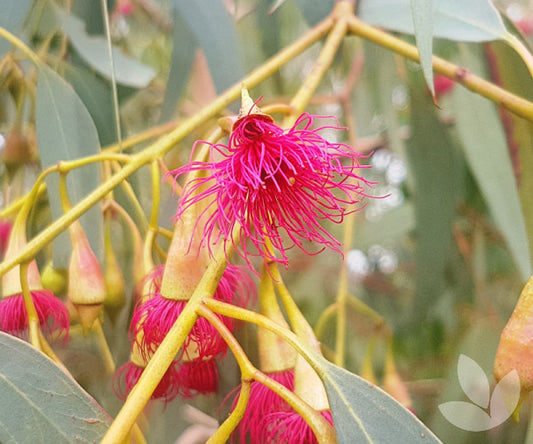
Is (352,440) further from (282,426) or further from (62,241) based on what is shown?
(62,241)

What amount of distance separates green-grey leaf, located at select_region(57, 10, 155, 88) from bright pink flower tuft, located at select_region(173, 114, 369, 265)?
0.38 meters

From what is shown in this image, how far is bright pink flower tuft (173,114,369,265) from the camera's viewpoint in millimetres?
487

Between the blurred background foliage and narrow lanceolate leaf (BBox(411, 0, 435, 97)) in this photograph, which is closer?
narrow lanceolate leaf (BBox(411, 0, 435, 97))

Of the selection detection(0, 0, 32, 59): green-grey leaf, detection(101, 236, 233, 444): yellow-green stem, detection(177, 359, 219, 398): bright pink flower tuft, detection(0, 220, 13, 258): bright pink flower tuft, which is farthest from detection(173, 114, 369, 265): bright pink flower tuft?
detection(0, 220, 13, 258): bright pink flower tuft

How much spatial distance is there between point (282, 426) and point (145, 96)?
2.78 ft

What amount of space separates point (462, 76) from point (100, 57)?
47 cm

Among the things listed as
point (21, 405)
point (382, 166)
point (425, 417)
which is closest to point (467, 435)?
point (425, 417)

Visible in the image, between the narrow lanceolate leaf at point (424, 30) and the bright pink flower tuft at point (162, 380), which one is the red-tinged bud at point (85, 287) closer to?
the bright pink flower tuft at point (162, 380)

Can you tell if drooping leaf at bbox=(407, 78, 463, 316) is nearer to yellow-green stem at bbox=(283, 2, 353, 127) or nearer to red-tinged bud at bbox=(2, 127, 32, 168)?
yellow-green stem at bbox=(283, 2, 353, 127)

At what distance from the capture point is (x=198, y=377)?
0.60m

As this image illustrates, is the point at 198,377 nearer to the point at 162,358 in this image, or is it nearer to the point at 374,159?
the point at 162,358

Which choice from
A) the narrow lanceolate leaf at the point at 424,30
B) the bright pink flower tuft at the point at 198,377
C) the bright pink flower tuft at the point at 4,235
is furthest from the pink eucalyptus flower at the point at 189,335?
the bright pink flower tuft at the point at 4,235

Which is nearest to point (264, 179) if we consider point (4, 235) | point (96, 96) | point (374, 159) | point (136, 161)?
point (136, 161)

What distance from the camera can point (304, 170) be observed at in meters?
0.52
